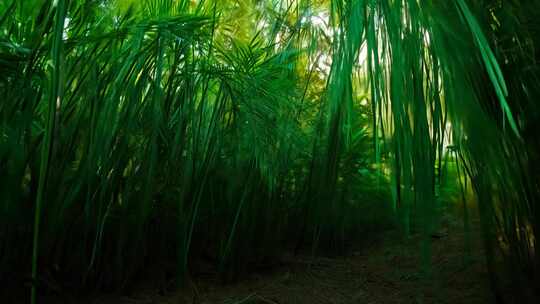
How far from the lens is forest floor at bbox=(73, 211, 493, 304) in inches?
40.5

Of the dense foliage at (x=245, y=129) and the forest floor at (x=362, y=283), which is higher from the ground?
the dense foliage at (x=245, y=129)

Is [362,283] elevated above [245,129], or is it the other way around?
[245,129]

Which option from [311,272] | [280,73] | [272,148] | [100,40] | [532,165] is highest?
[280,73]

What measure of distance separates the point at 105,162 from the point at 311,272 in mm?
712

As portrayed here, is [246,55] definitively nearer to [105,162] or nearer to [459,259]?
[105,162]

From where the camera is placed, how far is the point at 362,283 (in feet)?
4.02

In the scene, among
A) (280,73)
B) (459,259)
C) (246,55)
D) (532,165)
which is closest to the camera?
(532,165)

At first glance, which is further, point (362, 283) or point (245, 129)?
point (245, 129)

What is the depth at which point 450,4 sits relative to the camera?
0.58 m

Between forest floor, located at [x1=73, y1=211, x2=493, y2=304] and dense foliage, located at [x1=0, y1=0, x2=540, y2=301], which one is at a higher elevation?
dense foliage, located at [x1=0, y1=0, x2=540, y2=301]

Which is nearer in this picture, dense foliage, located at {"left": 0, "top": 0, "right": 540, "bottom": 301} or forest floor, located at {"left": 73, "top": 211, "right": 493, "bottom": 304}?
dense foliage, located at {"left": 0, "top": 0, "right": 540, "bottom": 301}

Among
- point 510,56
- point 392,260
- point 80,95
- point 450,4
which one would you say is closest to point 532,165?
point 510,56

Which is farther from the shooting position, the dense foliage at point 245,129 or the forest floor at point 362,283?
the forest floor at point 362,283

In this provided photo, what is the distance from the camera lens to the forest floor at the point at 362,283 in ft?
3.38
